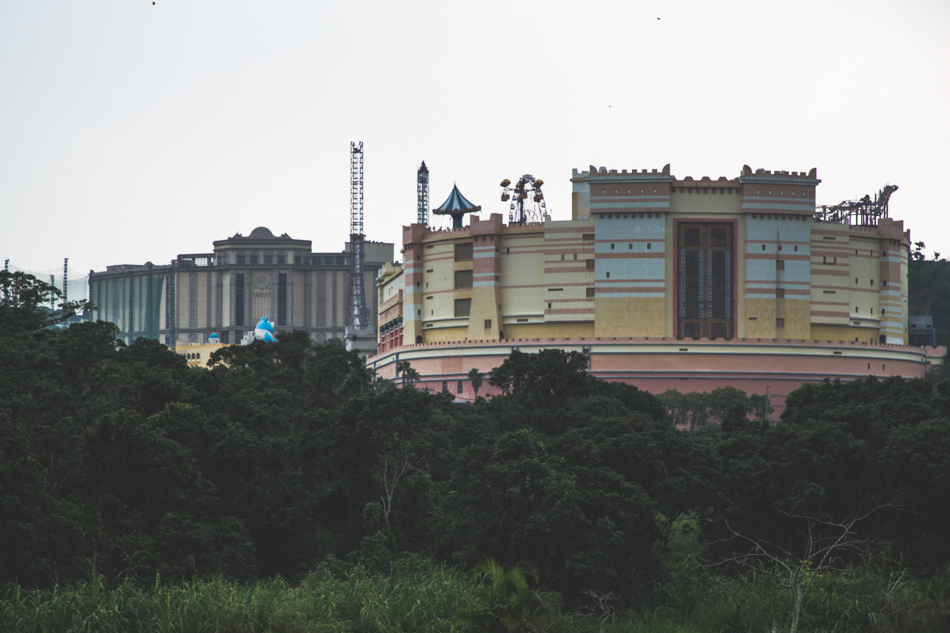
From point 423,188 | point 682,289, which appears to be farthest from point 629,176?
point 423,188

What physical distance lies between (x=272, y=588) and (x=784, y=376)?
77224mm

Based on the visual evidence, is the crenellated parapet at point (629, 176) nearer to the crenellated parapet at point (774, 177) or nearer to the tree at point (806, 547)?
the crenellated parapet at point (774, 177)

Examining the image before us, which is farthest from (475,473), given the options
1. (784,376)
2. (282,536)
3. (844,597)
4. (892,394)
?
(784,376)

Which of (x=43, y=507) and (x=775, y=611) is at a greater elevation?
(x=43, y=507)

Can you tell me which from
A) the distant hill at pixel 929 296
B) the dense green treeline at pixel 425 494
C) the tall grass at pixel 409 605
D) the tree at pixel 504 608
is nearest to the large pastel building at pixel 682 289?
the dense green treeline at pixel 425 494

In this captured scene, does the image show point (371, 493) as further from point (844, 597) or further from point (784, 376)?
point (784, 376)

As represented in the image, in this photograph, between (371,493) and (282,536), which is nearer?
(282,536)

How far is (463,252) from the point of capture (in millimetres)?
113438

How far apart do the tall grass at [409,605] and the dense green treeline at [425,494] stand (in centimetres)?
23

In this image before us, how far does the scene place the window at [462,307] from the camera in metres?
112

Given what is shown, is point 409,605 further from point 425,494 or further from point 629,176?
point 629,176

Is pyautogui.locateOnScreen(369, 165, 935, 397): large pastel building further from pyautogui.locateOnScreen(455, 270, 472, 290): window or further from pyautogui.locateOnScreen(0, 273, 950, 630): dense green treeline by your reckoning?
pyautogui.locateOnScreen(0, 273, 950, 630): dense green treeline

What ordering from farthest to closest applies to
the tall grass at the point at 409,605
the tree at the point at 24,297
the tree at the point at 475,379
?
the tree at the point at 475,379
the tree at the point at 24,297
the tall grass at the point at 409,605

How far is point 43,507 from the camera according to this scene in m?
34.9
